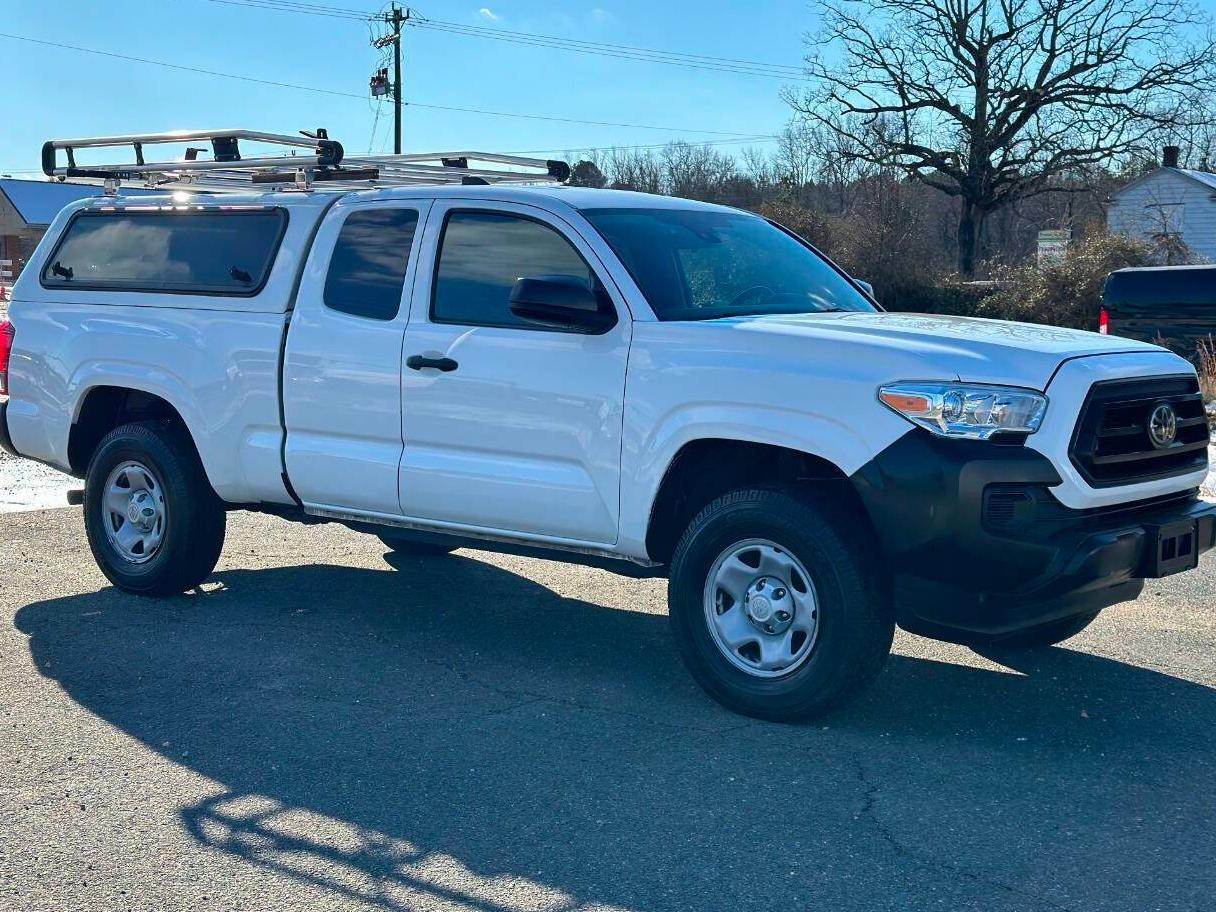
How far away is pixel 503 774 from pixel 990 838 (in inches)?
62.4

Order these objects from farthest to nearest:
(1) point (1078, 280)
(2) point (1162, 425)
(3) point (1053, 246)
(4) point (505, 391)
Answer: (3) point (1053, 246)
(1) point (1078, 280)
(4) point (505, 391)
(2) point (1162, 425)

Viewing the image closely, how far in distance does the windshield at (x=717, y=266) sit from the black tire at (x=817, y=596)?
36.5 inches

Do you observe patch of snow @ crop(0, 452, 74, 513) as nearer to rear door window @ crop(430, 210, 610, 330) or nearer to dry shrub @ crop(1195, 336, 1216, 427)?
rear door window @ crop(430, 210, 610, 330)

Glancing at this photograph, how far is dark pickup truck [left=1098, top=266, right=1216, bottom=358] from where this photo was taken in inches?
639

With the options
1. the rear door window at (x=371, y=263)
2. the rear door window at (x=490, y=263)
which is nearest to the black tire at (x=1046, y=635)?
the rear door window at (x=490, y=263)

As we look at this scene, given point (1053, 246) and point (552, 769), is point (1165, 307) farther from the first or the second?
point (552, 769)

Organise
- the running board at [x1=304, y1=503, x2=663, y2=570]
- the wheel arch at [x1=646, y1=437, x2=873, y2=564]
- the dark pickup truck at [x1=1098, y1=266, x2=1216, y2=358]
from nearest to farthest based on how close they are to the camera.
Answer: the wheel arch at [x1=646, y1=437, x2=873, y2=564]
the running board at [x1=304, y1=503, x2=663, y2=570]
the dark pickup truck at [x1=1098, y1=266, x2=1216, y2=358]

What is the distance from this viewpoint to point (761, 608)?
5137 millimetres

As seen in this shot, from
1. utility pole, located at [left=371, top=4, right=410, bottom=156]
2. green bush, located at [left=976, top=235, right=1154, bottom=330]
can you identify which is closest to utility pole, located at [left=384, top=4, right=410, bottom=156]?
utility pole, located at [left=371, top=4, right=410, bottom=156]

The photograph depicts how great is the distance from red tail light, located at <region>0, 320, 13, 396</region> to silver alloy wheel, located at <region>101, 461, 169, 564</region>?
1012 mm

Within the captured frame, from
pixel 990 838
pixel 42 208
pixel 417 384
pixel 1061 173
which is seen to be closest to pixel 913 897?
pixel 990 838

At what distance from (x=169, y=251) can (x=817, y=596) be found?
404 centimetres

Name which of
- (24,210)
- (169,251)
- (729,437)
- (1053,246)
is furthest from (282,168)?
(24,210)

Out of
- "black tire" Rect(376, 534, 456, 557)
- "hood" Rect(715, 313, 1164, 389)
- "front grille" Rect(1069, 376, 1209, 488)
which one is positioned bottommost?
"black tire" Rect(376, 534, 456, 557)
